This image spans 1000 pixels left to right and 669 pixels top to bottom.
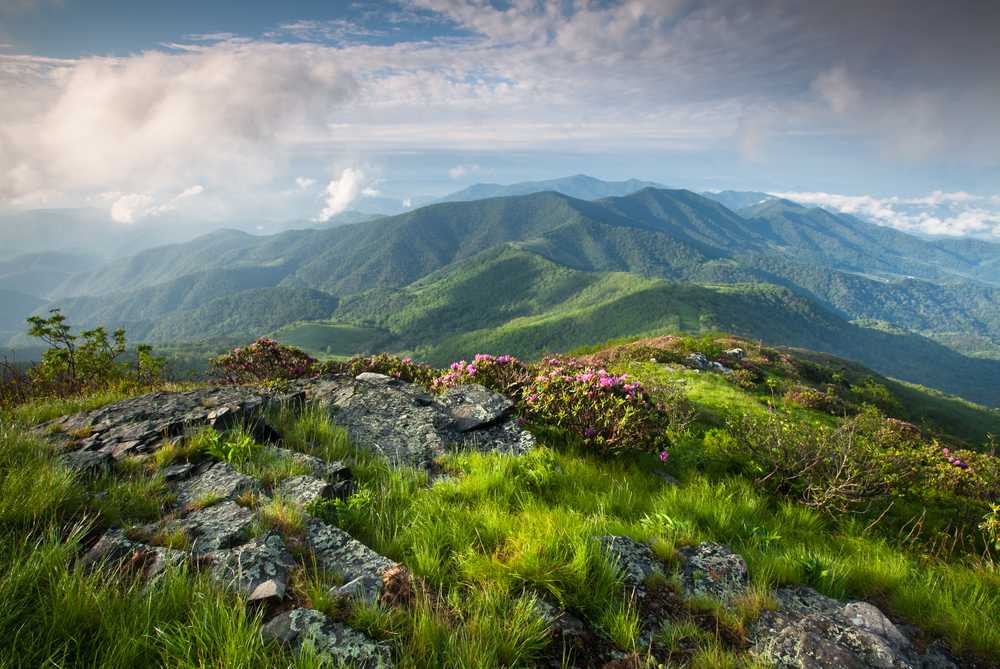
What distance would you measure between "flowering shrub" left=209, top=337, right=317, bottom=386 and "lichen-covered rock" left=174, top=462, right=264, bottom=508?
16.1 feet

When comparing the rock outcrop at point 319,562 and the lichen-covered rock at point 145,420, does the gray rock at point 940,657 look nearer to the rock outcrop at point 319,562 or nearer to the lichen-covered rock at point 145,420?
the rock outcrop at point 319,562

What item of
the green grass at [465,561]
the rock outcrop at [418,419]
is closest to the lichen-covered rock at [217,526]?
the green grass at [465,561]

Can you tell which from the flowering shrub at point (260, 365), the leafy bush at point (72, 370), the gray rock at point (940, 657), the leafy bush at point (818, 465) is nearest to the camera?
the gray rock at point (940, 657)

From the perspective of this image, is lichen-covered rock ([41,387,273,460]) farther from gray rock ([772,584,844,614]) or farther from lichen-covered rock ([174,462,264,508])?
gray rock ([772,584,844,614])

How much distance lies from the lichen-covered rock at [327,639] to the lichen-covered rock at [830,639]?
234 cm

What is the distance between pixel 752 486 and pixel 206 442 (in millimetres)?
6754

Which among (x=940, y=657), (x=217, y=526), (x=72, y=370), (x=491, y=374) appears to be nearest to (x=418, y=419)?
(x=491, y=374)

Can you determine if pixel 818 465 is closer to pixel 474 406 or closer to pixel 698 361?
pixel 474 406

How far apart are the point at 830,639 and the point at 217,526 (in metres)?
4.50

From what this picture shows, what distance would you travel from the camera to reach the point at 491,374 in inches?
332

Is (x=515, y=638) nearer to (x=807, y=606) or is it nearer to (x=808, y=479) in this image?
(x=807, y=606)

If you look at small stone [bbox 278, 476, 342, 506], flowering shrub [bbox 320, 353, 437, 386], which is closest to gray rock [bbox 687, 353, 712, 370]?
flowering shrub [bbox 320, 353, 437, 386]

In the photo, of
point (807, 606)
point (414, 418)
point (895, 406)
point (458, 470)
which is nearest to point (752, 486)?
point (807, 606)

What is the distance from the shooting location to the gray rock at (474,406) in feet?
21.5
